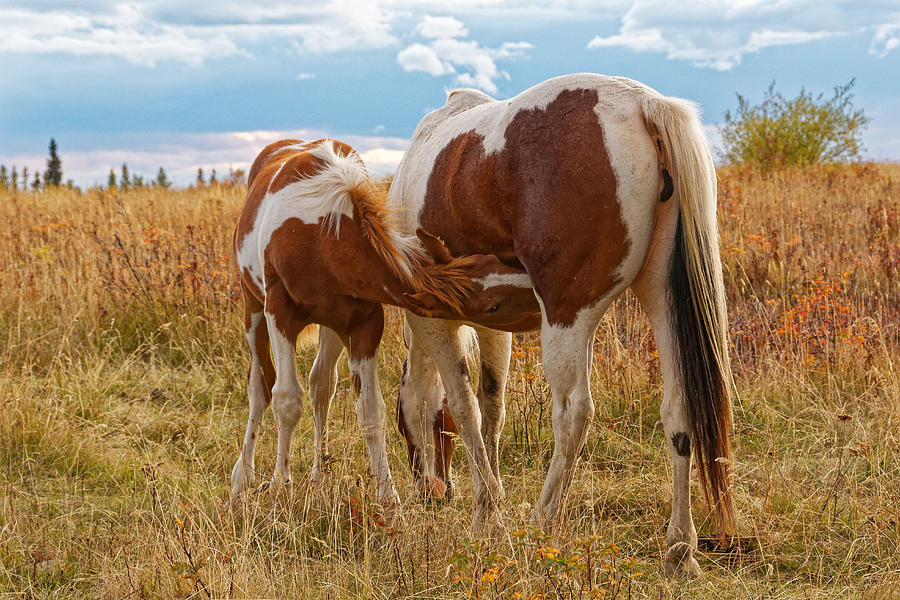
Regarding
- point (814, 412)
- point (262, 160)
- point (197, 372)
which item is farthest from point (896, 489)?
point (197, 372)

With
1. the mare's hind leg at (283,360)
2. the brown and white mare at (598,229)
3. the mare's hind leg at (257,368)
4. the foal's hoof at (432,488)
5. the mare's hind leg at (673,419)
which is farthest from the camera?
the mare's hind leg at (257,368)

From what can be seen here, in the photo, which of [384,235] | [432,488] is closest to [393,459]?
[432,488]

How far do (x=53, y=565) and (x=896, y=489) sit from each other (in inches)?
150

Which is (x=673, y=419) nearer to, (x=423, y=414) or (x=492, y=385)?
(x=492, y=385)

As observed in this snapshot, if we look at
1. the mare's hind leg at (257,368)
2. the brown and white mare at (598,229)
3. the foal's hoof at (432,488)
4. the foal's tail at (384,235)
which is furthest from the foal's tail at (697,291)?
the mare's hind leg at (257,368)

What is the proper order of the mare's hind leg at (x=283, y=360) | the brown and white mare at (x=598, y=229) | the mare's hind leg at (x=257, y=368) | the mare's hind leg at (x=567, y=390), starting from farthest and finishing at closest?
the mare's hind leg at (x=257, y=368)
the mare's hind leg at (x=283, y=360)
the mare's hind leg at (x=567, y=390)
the brown and white mare at (x=598, y=229)

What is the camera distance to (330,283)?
11.0 feet

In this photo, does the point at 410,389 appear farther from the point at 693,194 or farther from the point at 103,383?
the point at 103,383

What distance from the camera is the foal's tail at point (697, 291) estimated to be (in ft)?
A: 9.45

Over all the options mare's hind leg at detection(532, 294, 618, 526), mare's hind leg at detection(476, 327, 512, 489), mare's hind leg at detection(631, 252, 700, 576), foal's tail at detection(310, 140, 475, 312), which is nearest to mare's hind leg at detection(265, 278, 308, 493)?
foal's tail at detection(310, 140, 475, 312)

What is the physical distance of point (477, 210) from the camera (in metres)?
3.11

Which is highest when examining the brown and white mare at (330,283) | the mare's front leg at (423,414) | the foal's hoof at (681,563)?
the brown and white mare at (330,283)

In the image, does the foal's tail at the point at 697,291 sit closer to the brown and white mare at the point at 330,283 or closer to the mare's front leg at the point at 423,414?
the brown and white mare at the point at 330,283

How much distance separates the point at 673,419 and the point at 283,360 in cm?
177
